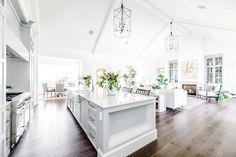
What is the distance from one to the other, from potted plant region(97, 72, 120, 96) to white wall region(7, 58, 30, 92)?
2322 millimetres

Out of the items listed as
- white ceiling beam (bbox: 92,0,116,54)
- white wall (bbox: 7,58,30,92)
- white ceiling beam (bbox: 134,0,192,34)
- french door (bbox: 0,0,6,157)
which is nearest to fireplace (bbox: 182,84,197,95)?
white ceiling beam (bbox: 134,0,192,34)

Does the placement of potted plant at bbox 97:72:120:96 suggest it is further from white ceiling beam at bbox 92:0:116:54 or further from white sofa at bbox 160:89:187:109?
white ceiling beam at bbox 92:0:116:54

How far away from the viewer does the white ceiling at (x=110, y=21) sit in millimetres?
4648

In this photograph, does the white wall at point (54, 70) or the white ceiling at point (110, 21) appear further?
the white wall at point (54, 70)

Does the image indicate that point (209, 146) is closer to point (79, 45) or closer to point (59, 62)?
point (79, 45)

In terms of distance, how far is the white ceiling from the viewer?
183 inches

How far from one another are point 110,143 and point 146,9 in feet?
19.3

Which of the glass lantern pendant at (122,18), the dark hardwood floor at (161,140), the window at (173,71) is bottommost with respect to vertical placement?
the dark hardwood floor at (161,140)

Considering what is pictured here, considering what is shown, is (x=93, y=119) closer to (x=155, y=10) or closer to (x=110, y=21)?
(x=110, y=21)

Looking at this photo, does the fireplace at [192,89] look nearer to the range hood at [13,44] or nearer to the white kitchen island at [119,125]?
the white kitchen island at [119,125]

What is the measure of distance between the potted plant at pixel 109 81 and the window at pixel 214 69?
8.94 metres

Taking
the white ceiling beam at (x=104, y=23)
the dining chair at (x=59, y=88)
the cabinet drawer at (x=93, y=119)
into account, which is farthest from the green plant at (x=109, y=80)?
the dining chair at (x=59, y=88)

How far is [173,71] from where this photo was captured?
11508 millimetres

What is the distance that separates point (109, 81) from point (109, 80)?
0.9 inches
